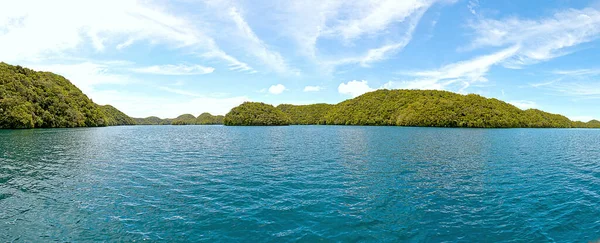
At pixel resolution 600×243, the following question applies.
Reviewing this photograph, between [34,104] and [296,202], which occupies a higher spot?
[34,104]

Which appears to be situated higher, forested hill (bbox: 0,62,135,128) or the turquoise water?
forested hill (bbox: 0,62,135,128)

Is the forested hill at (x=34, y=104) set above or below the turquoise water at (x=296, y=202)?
above

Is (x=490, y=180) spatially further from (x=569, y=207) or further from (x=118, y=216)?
(x=118, y=216)

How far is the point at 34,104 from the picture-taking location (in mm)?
132875

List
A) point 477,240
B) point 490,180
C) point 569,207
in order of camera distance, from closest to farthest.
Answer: point 477,240, point 569,207, point 490,180

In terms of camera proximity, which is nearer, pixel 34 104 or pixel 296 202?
pixel 296 202

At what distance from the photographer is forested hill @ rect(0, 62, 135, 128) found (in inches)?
4631

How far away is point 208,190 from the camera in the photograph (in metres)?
22.0

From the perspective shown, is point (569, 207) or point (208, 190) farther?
point (208, 190)

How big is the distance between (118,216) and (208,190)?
6.74 metres

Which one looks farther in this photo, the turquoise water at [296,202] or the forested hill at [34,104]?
the forested hill at [34,104]

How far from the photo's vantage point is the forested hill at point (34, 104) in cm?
11762

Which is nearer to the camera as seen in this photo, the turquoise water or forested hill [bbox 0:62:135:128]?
the turquoise water

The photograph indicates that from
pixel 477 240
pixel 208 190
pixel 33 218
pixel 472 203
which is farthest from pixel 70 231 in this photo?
pixel 472 203
